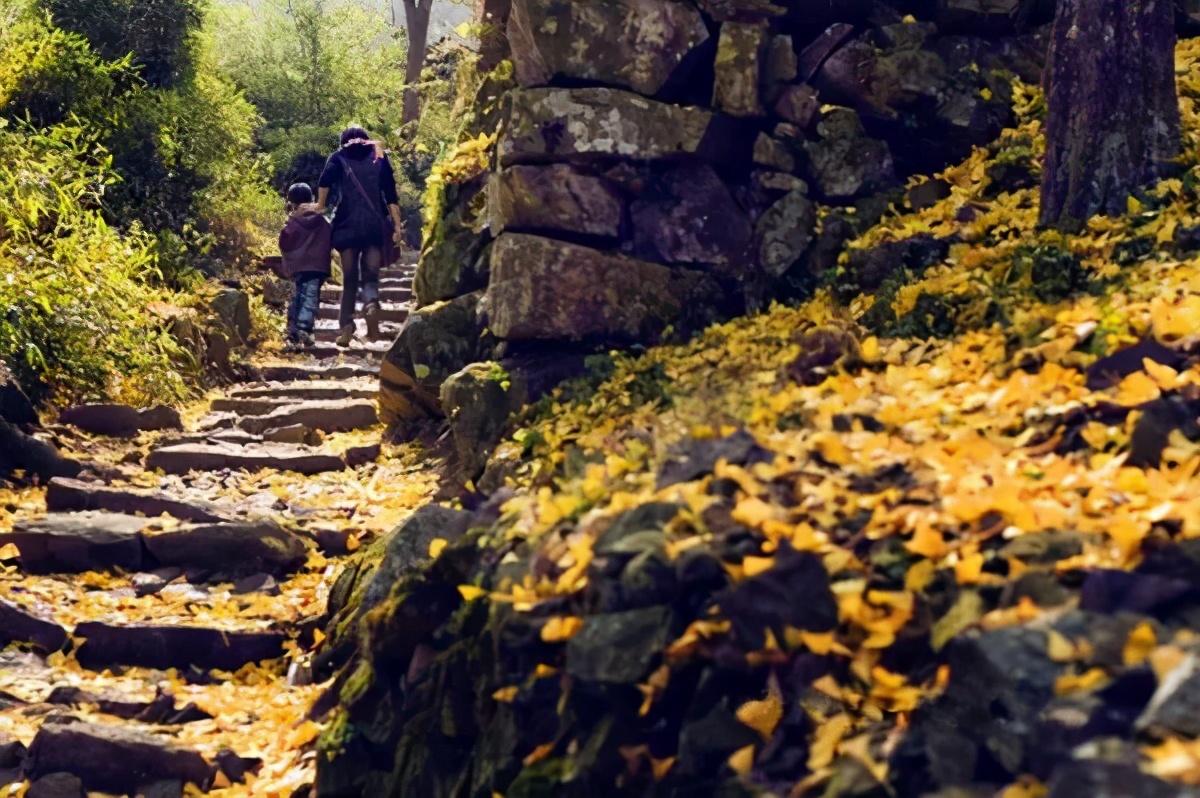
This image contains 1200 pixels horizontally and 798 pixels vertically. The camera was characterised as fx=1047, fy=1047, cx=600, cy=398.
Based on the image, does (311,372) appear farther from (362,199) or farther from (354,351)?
(362,199)

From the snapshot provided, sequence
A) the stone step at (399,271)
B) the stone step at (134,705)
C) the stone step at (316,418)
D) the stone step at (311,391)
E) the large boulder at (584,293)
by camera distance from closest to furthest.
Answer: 1. the stone step at (134,705)
2. the large boulder at (584,293)
3. the stone step at (316,418)
4. the stone step at (311,391)
5. the stone step at (399,271)

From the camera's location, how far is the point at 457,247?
29.3ft

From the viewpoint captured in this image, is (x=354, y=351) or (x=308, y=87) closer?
(x=354, y=351)

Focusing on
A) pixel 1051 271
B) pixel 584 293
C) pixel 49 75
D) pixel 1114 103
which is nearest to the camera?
pixel 1051 271

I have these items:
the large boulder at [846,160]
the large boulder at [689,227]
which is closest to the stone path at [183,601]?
the large boulder at [689,227]

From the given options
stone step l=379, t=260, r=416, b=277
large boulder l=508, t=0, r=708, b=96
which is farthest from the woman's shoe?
large boulder l=508, t=0, r=708, b=96

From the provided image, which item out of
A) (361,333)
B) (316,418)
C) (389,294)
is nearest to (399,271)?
(389,294)

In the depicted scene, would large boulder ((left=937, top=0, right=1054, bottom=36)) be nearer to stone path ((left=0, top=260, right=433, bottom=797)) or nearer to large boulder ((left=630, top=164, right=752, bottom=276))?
large boulder ((left=630, top=164, right=752, bottom=276))

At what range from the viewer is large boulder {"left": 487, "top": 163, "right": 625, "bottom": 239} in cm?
744

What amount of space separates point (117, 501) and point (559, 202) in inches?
147

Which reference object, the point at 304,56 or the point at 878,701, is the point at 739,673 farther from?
the point at 304,56

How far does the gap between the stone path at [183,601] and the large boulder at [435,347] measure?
668 mm

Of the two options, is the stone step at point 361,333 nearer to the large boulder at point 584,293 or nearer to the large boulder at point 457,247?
the large boulder at point 457,247

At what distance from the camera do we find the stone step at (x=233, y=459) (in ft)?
28.1
